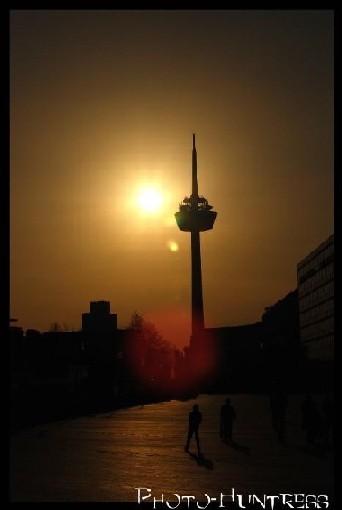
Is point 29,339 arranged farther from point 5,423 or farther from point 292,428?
point 5,423

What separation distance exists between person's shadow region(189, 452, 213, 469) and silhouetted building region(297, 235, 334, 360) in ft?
234

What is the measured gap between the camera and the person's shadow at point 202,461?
22.0 meters

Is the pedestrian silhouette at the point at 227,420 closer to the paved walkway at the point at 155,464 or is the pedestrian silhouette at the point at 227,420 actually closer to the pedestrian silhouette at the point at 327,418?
the paved walkway at the point at 155,464

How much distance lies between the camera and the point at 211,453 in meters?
25.1

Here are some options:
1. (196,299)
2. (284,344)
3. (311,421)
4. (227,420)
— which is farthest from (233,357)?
(311,421)

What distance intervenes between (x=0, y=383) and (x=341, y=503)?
613cm

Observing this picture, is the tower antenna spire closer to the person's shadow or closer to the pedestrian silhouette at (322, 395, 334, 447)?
the pedestrian silhouette at (322, 395, 334, 447)

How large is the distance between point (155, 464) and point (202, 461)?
135 centimetres

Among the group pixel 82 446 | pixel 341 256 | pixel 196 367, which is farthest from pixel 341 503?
pixel 196 367

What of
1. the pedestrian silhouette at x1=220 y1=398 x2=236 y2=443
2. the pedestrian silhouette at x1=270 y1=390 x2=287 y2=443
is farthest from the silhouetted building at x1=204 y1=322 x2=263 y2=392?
the pedestrian silhouette at x1=220 y1=398 x2=236 y2=443

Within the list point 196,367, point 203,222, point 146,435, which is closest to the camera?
point 146,435

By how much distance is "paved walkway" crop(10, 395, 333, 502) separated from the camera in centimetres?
1744

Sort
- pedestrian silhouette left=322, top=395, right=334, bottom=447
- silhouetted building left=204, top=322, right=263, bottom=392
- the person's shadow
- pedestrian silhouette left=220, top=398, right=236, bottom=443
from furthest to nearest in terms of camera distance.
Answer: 1. silhouetted building left=204, top=322, right=263, bottom=392
2. pedestrian silhouette left=220, top=398, right=236, bottom=443
3. pedestrian silhouette left=322, top=395, right=334, bottom=447
4. the person's shadow

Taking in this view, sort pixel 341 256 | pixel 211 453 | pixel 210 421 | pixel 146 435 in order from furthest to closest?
pixel 210 421 < pixel 146 435 < pixel 211 453 < pixel 341 256
